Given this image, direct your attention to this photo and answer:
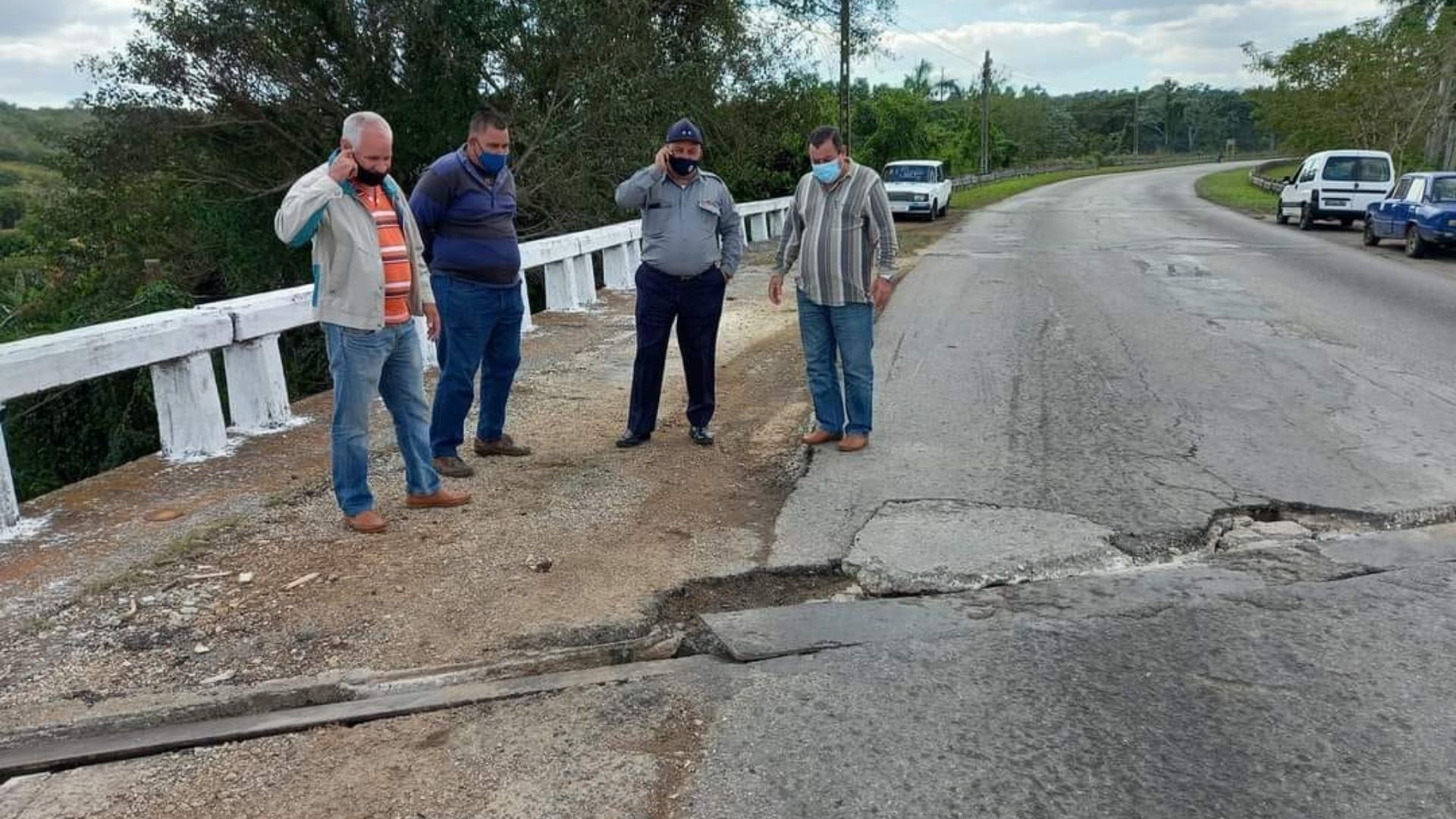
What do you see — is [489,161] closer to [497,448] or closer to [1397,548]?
[497,448]

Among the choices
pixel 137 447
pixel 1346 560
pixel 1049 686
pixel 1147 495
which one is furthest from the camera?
pixel 137 447

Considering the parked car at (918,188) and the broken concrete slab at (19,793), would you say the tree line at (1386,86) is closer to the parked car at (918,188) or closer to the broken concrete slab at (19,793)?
the parked car at (918,188)

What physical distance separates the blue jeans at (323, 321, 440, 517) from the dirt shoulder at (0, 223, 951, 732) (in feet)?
0.71

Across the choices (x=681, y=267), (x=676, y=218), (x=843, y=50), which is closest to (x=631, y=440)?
(x=681, y=267)

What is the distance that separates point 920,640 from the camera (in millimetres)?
3701

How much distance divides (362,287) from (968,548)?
114 inches

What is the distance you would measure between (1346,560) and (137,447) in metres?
12.1

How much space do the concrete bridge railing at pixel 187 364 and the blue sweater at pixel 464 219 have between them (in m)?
1.24

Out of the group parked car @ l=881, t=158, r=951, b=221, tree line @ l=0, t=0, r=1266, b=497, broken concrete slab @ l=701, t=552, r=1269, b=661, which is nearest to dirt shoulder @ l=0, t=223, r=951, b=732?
broken concrete slab @ l=701, t=552, r=1269, b=661

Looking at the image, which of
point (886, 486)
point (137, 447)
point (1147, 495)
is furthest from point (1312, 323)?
point (137, 447)

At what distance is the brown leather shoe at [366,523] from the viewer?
4719mm

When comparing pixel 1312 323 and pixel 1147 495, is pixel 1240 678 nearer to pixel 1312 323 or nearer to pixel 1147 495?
pixel 1147 495

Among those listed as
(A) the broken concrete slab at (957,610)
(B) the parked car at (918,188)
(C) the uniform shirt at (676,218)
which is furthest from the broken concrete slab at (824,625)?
(B) the parked car at (918,188)

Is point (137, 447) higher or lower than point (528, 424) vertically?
lower
